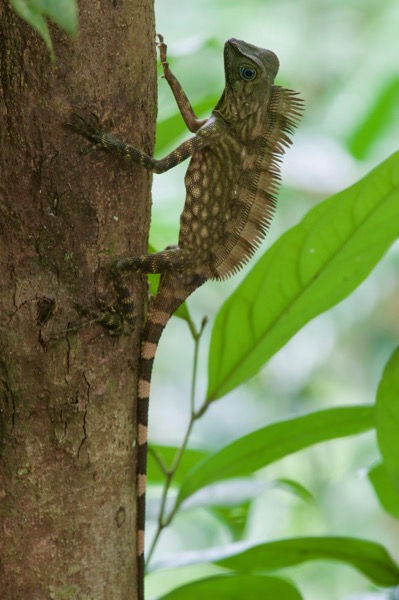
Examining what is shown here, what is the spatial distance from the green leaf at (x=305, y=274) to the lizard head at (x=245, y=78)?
711 millimetres

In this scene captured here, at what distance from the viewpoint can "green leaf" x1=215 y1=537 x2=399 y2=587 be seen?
173cm

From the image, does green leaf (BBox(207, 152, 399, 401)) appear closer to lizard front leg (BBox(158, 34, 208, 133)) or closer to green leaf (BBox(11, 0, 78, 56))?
lizard front leg (BBox(158, 34, 208, 133))

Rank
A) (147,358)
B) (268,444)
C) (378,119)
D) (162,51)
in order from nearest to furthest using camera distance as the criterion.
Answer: (147,358) → (268,444) → (162,51) → (378,119)

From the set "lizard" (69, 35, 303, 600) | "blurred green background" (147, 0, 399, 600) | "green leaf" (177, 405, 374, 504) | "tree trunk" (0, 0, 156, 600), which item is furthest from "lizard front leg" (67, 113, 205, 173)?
"blurred green background" (147, 0, 399, 600)

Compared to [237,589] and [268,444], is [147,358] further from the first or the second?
[237,589]

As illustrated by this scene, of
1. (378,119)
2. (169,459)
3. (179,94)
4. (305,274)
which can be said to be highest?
(378,119)

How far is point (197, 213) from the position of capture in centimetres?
206

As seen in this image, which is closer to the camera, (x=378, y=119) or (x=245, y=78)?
(x=245, y=78)

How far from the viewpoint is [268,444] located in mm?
1761

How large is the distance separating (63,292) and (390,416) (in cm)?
74

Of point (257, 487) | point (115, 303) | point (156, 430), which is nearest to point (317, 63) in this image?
point (156, 430)

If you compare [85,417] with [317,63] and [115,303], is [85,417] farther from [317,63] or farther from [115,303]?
[317,63]

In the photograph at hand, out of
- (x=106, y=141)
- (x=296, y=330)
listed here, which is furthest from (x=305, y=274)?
(x=106, y=141)

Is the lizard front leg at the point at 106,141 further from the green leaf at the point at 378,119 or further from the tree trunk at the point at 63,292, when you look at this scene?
the green leaf at the point at 378,119
